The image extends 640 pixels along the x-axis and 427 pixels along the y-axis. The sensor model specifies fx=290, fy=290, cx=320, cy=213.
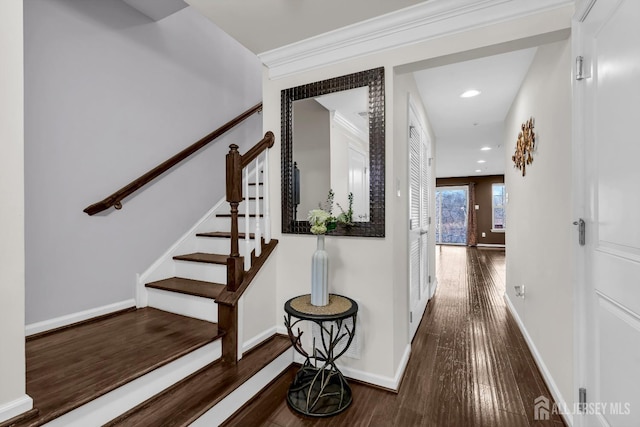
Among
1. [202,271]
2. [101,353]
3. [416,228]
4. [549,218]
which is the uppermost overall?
[549,218]

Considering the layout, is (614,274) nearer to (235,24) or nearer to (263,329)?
(263,329)

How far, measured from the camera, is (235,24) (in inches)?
72.6

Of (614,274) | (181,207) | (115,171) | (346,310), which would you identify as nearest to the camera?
(614,274)

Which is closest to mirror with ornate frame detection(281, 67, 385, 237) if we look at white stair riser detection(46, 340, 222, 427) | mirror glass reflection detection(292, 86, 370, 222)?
mirror glass reflection detection(292, 86, 370, 222)

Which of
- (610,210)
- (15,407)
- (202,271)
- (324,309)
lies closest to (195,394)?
(15,407)

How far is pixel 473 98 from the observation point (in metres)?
3.10

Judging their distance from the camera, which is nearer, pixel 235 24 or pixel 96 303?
pixel 235 24

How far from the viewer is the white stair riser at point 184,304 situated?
6.58 ft

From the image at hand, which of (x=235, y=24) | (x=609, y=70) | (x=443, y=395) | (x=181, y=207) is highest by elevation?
(x=235, y=24)

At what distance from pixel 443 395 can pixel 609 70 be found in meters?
1.88

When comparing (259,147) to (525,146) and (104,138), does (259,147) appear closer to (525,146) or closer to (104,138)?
(104,138)

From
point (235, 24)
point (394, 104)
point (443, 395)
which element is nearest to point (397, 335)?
point (443, 395)

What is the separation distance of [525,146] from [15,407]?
3.49 meters

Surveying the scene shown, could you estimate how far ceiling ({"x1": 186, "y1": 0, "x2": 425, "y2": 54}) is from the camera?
1.66 meters
